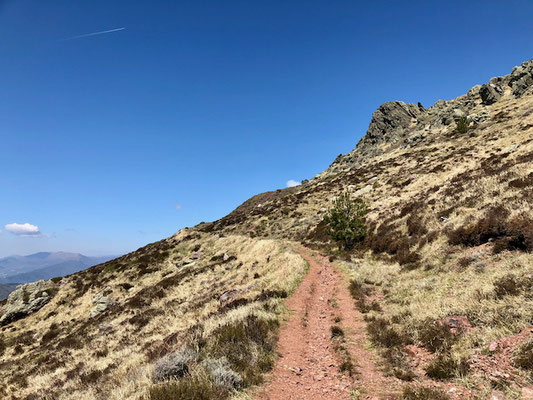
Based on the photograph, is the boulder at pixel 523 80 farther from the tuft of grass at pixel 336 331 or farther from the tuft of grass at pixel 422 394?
the tuft of grass at pixel 422 394

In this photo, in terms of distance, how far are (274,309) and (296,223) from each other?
33463 millimetres

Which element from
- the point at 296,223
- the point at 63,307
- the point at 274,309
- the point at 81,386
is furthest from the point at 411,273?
the point at 63,307

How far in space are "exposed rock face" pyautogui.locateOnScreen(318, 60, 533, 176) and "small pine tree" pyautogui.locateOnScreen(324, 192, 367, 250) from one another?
202ft

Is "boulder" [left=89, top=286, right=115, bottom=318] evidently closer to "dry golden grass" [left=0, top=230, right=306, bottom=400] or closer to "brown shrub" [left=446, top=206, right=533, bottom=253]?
"dry golden grass" [left=0, top=230, right=306, bottom=400]

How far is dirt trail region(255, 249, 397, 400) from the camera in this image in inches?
264

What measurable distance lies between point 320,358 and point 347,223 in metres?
18.7

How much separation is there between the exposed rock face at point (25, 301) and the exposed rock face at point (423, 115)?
286 feet

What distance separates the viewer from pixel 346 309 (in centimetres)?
1288

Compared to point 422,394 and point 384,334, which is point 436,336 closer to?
point 384,334

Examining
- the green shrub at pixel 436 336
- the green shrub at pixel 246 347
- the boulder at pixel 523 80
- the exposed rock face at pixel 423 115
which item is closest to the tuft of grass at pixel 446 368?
the green shrub at pixel 436 336

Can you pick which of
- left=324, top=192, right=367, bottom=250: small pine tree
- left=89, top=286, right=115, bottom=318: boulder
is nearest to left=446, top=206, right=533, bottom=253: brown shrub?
left=324, top=192, right=367, bottom=250: small pine tree

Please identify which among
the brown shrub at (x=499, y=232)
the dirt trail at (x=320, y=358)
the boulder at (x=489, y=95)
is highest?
the boulder at (x=489, y=95)

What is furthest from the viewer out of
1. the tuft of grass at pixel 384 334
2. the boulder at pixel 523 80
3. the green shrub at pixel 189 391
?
the boulder at pixel 523 80

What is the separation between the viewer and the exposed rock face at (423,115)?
253 ft
